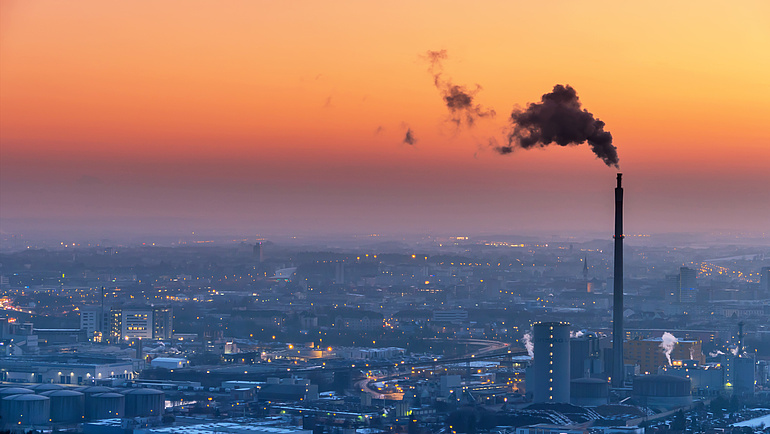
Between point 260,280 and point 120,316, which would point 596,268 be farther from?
point 120,316

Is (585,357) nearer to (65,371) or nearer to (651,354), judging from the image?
(651,354)

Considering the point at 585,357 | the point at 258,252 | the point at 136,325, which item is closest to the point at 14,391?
the point at 585,357

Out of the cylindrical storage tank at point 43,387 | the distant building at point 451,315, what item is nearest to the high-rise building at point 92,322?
the distant building at point 451,315

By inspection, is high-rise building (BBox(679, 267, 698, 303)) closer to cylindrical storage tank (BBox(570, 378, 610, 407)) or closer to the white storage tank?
cylindrical storage tank (BBox(570, 378, 610, 407))

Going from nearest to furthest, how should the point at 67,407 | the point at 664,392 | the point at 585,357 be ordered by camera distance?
the point at 67,407 < the point at 664,392 < the point at 585,357

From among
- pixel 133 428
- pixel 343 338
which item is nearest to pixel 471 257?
pixel 343 338

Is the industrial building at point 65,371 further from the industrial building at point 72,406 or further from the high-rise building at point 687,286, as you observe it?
the high-rise building at point 687,286
